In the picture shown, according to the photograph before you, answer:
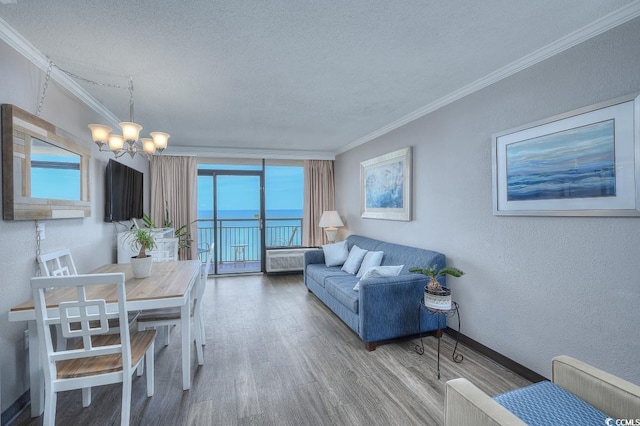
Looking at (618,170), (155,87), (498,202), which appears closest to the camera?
(618,170)

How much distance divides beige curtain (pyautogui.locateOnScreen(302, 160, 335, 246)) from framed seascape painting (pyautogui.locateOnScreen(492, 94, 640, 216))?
3948 millimetres

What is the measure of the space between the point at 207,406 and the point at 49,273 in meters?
1.62

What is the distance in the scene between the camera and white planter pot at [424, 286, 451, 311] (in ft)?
8.11

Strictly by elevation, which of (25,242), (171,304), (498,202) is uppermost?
(498,202)

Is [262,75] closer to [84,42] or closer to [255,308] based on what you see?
[84,42]

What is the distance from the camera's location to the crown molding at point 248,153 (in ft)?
18.0

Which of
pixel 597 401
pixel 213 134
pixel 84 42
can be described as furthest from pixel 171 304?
pixel 213 134

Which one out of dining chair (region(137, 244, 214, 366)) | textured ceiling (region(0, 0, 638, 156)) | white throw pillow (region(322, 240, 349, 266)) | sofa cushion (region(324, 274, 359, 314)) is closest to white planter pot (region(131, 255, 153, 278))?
dining chair (region(137, 244, 214, 366))

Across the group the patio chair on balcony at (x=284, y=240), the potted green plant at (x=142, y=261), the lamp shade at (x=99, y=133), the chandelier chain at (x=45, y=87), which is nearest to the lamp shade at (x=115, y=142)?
the lamp shade at (x=99, y=133)

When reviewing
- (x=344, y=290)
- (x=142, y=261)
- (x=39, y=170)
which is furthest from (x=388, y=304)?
(x=39, y=170)

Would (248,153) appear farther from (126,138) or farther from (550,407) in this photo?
(550,407)

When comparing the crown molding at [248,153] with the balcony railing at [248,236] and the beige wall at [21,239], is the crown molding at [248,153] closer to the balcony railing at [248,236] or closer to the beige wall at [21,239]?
the balcony railing at [248,236]

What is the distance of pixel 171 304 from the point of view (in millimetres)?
1964

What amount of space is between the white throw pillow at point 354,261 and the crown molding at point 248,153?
8.49 ft
